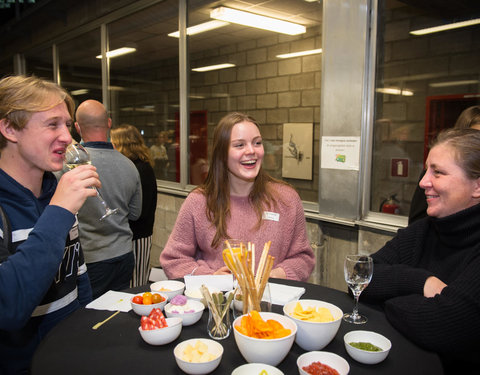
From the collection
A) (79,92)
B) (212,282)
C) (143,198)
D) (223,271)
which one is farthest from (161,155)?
(212,282)

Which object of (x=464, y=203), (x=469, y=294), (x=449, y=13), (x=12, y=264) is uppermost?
(x=449, y=13)

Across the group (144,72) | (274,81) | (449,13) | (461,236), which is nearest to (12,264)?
(461,236)

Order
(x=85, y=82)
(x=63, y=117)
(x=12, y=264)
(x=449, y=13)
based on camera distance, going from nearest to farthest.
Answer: (x=12, y=264) → (x=63, y=117) → (x=449, y=13) → (x=85, y=82)

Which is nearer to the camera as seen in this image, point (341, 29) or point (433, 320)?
point (433, 320)

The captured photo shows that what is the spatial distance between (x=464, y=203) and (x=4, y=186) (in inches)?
65.2

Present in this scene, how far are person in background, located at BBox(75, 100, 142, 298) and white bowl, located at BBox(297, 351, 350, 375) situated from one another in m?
1.81

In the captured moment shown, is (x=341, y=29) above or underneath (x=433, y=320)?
above

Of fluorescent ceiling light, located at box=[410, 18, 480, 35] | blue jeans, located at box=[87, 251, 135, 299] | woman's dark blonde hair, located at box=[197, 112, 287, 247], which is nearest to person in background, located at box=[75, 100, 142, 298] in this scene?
blue jeans, located at box=[87, 251, 135, 299]

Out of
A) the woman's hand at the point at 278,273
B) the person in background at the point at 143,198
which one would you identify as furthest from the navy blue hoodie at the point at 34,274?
the person in background at the point at 143,198

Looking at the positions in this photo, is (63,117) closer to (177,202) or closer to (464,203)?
(464,203)

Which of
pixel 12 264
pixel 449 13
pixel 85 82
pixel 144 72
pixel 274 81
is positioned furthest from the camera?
pixel 85 82

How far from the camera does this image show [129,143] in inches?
136

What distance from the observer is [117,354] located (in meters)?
1.10

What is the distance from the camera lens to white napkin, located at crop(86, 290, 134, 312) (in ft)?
4.58
